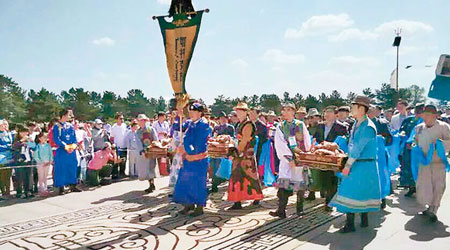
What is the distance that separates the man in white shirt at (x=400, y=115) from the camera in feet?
26.1

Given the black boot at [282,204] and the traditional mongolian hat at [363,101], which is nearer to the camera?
the traditional mongolian hat at [363,101]

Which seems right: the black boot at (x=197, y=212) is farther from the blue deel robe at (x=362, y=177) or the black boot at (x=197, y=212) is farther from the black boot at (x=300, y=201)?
the blue deel robe at (x=362, y=177)

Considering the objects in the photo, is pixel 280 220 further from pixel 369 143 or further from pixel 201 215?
pixel 369 143

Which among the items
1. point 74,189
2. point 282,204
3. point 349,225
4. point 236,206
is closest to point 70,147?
point 74,189

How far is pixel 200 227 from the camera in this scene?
15.6 ft

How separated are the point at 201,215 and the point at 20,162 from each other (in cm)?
448

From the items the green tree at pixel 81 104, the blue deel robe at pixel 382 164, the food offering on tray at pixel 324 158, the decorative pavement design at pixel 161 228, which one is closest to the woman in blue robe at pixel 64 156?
the decorative pavement design at pixel 161 228

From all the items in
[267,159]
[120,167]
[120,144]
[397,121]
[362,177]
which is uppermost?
[397,121]

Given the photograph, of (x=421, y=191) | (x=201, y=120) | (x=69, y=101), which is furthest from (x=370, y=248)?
(x=69, y=101)

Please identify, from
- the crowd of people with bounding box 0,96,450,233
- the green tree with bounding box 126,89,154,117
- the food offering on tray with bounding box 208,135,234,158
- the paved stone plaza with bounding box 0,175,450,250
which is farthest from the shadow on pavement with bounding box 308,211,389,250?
the green tree with bounding box 126,89,154,117

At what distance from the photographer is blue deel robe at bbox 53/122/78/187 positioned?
24.0 feet

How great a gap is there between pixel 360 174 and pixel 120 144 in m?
7.83

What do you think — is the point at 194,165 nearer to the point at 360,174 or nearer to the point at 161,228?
the point at 161,228

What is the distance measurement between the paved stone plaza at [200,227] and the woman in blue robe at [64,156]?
854 millimetres
